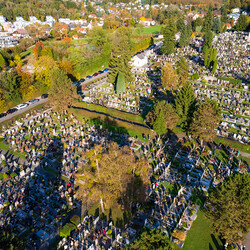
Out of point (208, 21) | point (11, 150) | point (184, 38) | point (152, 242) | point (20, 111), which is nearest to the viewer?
point (152, 242)

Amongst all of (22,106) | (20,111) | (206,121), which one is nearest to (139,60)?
(22,106)

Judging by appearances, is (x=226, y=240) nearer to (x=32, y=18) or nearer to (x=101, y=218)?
(x=101, y=218)

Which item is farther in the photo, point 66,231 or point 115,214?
point 115,214

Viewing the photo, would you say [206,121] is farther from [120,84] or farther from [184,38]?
[184,38]

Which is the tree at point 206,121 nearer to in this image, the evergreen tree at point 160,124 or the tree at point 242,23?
the evergreen tree at point 160,124

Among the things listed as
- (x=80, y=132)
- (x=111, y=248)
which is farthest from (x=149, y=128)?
(x=111, y=248)

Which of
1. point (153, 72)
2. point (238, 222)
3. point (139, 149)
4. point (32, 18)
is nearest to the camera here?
point (238, 222)
